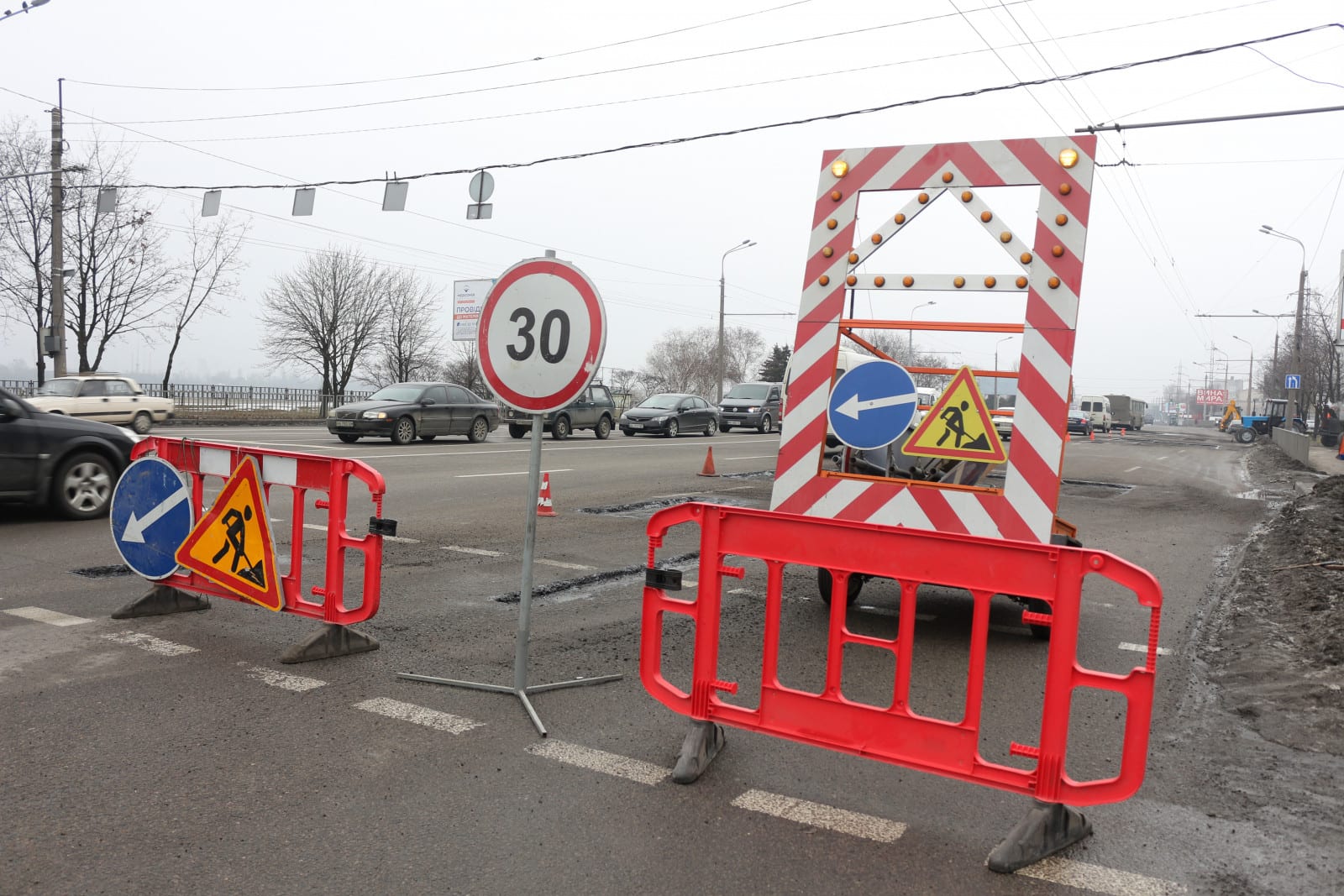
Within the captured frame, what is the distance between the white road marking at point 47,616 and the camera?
5988mm

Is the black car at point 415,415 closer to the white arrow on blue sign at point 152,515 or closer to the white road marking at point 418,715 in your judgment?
the white arrow on blue sign at point 152,515

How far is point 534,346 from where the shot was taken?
4.96m

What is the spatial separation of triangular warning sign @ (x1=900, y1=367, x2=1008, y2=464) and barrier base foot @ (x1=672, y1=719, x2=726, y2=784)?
8.56ft

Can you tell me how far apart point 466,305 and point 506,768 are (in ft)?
132

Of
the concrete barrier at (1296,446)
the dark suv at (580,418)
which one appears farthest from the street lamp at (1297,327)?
the dark suv at (580,418)

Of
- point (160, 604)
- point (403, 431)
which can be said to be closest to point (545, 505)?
point (160, 604)

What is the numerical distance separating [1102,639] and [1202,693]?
1217 millimetres

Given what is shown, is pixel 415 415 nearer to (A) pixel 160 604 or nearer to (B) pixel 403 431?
(B) pixel 403 431

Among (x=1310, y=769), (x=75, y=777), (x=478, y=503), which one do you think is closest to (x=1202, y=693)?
(x=1310, y=769)

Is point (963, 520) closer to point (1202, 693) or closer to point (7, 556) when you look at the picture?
point (1202, 693)

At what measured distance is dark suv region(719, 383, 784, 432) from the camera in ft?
118

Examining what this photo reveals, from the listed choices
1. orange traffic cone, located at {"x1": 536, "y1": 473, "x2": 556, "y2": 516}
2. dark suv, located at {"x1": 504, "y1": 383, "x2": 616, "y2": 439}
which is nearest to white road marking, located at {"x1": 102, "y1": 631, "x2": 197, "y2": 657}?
orange traffic cone, located at {"x1": 536, "y1": 473, "x2": 556, "y2": 516}

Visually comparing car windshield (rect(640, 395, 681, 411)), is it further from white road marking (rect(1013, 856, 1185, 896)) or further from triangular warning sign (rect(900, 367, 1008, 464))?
white road marking (rect(1013, 856, 1185, 896))

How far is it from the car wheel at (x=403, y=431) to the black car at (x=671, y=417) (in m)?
8.34
